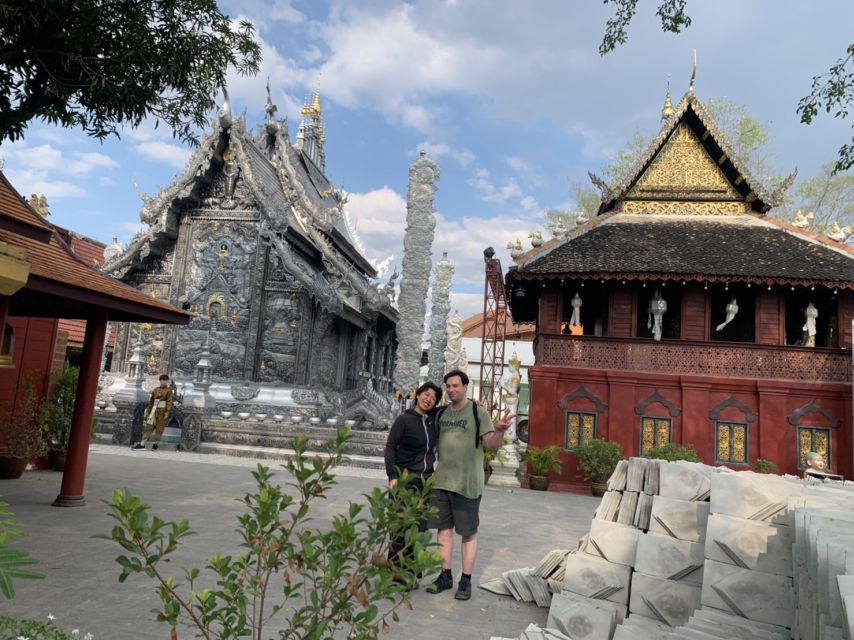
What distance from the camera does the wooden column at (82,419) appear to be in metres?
7.02

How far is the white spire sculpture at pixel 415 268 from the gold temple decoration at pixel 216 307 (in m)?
5.52

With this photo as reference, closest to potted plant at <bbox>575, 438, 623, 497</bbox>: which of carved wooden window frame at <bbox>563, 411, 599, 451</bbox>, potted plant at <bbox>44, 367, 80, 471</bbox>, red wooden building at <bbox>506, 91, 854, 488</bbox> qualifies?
red wooden building at <bbox>506, 91, 854, 488</bbox>

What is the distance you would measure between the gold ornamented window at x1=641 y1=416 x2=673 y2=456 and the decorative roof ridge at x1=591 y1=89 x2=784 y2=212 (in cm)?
725

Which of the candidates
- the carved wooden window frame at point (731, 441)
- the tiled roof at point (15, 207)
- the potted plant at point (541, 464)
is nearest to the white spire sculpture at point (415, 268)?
the potted plant at point (541, 464)

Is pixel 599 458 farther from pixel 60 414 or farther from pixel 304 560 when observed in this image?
pixel 304 560

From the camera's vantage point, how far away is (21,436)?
342 inches

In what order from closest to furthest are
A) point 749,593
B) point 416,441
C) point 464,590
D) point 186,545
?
point 749,593 < point 464,590 < point 416,441 < point 186,545

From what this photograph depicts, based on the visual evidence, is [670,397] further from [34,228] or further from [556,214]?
[556,214]

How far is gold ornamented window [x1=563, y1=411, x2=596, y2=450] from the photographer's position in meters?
14.7

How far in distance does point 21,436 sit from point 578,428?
11693 mm

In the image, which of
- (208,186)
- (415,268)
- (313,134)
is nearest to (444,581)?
(415,268)

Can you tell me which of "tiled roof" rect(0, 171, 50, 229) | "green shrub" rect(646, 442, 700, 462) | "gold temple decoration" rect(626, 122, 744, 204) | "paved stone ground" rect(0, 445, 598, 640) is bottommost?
"paved stone ground" rect(0, 445, 598, 640)

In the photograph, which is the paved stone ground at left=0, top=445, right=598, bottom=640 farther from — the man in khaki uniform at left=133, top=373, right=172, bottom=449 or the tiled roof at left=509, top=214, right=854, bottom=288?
the tiled roof at left=509, top=214, right=854, bottom=288

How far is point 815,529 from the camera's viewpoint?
115 inches
